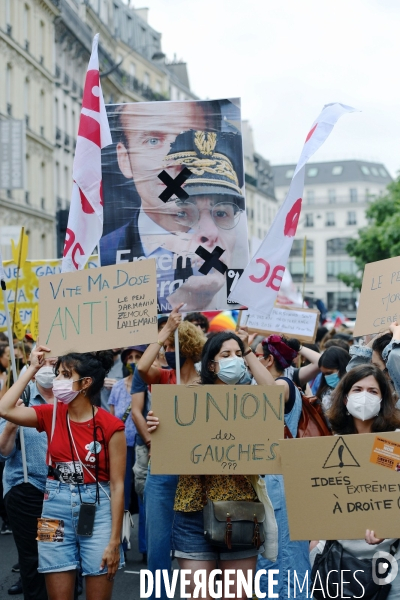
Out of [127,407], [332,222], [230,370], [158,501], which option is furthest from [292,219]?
[332,222]

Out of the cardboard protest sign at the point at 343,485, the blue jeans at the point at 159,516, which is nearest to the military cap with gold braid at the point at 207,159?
the blue jeans at the point at 159,516

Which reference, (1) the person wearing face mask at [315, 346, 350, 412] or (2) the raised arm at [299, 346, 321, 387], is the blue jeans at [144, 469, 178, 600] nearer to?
(1) the person wearing face mask at [315, 346, 350, 412]

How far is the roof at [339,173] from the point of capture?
109062mm

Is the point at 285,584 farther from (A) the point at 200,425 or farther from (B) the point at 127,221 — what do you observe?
(B) the point at 127,221

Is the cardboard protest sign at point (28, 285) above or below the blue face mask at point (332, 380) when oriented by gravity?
above

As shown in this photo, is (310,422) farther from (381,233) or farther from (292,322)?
(381,233)

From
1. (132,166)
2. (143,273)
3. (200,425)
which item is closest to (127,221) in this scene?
(132,166)

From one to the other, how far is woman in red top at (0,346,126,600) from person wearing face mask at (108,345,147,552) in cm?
270

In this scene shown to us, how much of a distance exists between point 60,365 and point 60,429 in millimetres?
355

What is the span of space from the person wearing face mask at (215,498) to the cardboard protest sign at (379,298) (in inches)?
43.3

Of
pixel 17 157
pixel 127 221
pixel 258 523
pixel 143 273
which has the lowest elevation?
pixel 258 523

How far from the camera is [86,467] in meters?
4.60

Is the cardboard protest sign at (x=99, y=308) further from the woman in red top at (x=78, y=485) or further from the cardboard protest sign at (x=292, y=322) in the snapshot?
the cardboard protest sign at (x=292, y=322)

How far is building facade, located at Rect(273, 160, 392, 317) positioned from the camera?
10331 centimetres
